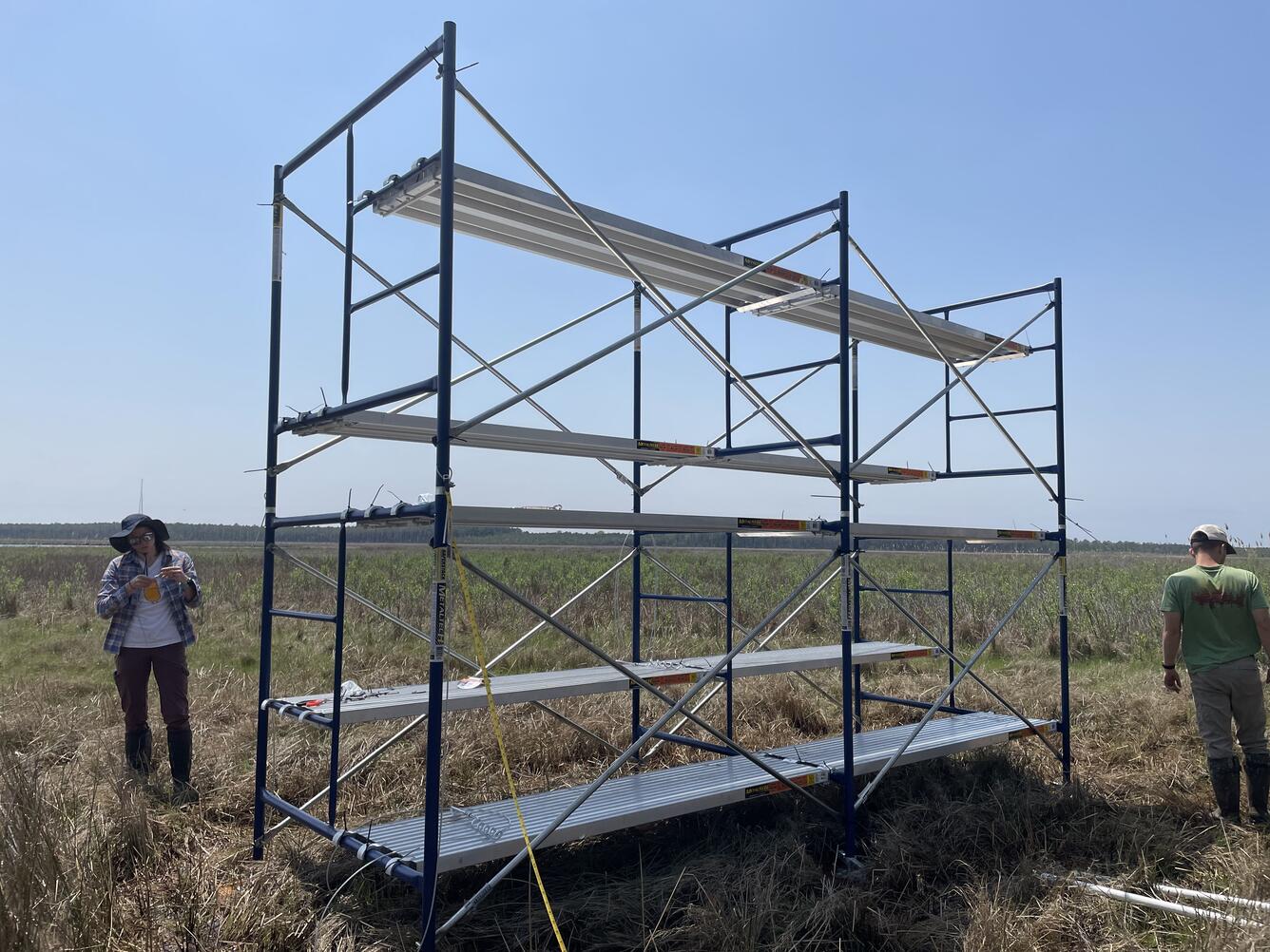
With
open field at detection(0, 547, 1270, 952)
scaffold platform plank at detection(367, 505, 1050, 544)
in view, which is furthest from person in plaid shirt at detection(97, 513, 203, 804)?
scaffold platform plank at detection(367, 505, 1050, 544)

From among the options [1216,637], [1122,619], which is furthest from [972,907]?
[1122,619]

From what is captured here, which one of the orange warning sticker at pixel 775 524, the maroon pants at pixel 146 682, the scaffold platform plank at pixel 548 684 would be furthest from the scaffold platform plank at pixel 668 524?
the maroon pants at pixel 146 682

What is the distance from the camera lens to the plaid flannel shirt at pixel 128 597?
622cm

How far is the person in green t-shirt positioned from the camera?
6.33 m

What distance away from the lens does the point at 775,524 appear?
18.1 ft

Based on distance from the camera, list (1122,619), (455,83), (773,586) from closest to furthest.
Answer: (455,83), (1122,619), (773,586)

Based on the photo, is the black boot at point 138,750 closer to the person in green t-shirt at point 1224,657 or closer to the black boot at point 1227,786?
the person in green t-shirt at point 1224,657

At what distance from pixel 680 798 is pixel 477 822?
1.12 meters

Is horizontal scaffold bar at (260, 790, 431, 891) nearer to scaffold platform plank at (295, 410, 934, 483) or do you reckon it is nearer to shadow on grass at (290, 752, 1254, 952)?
shadow on grass at (290, 752, 1254, 952)

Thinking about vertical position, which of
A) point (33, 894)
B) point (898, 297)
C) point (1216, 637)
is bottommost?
point (33, 894)

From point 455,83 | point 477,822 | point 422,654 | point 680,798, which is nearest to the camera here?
point 455,83

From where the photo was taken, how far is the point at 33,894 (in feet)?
12.3

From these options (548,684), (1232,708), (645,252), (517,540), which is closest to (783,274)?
(645,252)

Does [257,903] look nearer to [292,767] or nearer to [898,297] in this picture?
[292,767]
